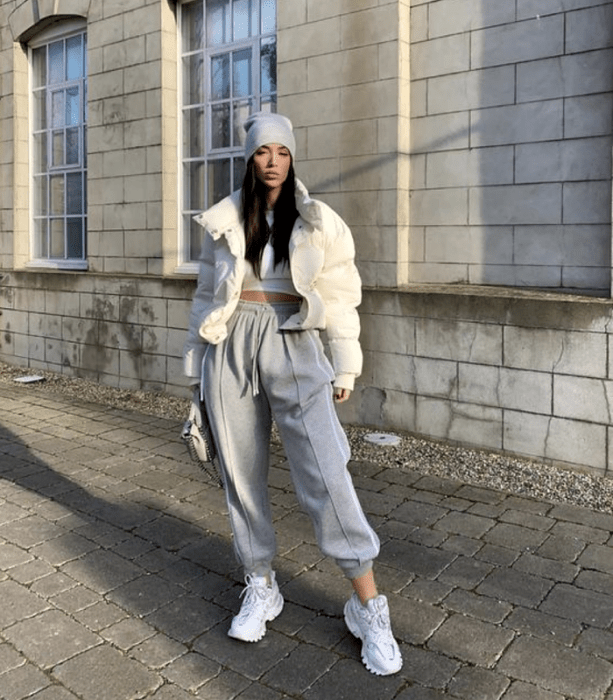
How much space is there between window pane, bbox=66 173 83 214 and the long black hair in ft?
23.3

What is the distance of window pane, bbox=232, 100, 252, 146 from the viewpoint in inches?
306

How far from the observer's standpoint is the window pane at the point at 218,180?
800 centimetres

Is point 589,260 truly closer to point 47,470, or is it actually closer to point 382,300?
point 382,300

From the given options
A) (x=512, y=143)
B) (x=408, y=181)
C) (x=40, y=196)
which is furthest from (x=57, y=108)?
(x=512, y=143)

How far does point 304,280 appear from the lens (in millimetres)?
2928

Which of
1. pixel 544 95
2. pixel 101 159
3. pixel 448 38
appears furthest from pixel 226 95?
pixel 544 95

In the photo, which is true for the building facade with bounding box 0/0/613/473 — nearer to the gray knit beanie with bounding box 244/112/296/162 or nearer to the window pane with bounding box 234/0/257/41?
the window pane with bounding box 234/0/257/41

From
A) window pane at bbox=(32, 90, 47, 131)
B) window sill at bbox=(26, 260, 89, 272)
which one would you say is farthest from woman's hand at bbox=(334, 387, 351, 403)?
window pane at bbox=(32, 90, 47, 131)

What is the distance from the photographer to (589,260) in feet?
18.1

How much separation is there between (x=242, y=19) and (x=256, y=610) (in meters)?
6.45

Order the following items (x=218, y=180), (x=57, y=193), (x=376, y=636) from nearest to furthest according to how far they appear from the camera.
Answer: (x=376, y=636) < (x=218, y=180) < (x=57, y=193)

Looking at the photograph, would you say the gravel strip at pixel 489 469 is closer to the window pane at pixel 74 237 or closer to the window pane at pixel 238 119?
the window pane at pixel 238 119

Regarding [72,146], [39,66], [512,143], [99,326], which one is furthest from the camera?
[39,66]

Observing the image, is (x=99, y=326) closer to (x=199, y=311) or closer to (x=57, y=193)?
(x=57, y=193)
